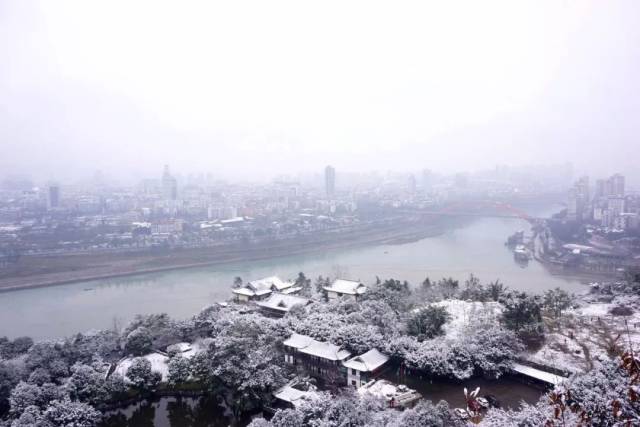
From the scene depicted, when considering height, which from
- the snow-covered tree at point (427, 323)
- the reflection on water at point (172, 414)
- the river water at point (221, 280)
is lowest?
the river water at point (221, 280)

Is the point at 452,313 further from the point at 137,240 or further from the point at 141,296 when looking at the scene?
the point at 137,240

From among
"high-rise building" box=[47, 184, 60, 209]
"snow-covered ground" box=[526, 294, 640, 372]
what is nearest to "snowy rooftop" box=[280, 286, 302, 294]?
"snow-covered ground" box=[526, 294, 640, 372]

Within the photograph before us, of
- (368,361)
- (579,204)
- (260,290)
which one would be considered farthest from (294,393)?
(579,204)

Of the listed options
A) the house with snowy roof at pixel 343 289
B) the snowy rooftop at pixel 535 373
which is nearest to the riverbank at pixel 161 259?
the house with snowy roof at pixel 343 289

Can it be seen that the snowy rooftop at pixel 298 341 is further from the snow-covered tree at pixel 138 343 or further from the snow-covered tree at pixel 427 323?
the snow-covered tree at pixel 138 343

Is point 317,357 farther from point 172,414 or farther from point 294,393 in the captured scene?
point 172,414

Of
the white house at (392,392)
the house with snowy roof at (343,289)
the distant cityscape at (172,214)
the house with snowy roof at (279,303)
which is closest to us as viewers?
the white house at (392,392)
